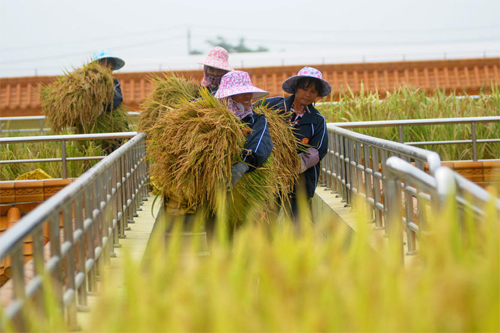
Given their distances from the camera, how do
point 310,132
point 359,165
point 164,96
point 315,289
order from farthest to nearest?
point 164,96, point 359,165, point 310,132, point 315,289

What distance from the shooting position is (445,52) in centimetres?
1752

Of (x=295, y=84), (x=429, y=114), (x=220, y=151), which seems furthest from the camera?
(x=429, y=114)

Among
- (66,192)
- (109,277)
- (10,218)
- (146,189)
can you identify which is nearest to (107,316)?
(109,277)

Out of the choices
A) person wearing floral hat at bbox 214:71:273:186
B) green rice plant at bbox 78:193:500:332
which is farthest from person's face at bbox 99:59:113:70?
green rice plant at bbox 78:193:500:332

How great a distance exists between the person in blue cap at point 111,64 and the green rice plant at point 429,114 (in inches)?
107

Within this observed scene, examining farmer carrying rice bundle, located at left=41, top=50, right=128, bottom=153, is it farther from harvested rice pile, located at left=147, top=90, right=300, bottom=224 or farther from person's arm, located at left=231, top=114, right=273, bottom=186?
person's arm, located at left=231, top=114, right=273, bottom=186

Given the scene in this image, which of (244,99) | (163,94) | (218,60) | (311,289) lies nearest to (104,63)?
(163,94)

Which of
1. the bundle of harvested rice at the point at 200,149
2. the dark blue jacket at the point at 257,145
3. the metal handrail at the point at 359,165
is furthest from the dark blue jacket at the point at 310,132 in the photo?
the bundle of harvested rice at the point at 200,149

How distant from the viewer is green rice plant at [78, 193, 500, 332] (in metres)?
1.46

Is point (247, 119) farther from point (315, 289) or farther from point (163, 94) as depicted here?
point (315, 289)

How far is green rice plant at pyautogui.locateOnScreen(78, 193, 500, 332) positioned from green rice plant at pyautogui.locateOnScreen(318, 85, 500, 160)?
581 cm

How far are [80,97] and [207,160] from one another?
325 centimetres

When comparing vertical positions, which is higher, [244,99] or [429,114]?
[244,99]

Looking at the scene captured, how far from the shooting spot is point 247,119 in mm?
3881
